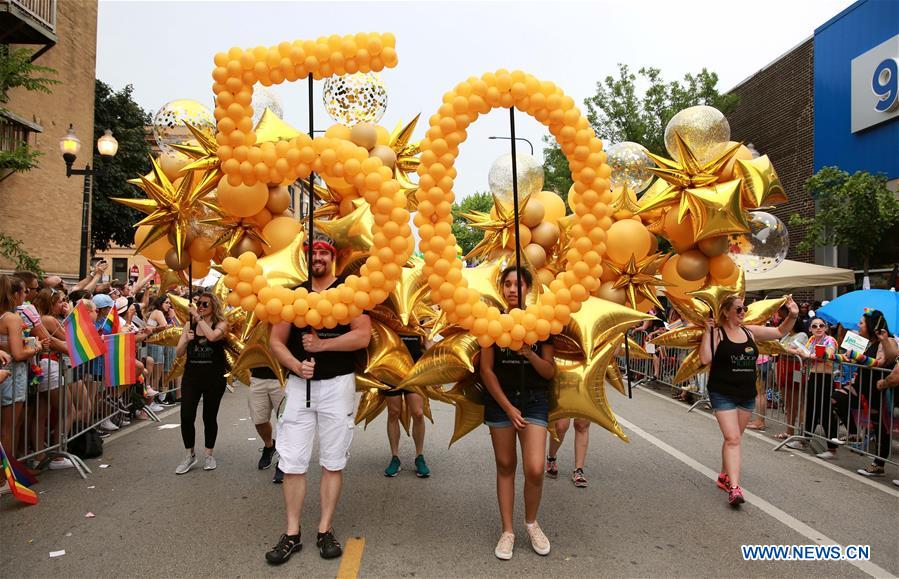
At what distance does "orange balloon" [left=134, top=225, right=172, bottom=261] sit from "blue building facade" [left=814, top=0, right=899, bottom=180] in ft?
52.8

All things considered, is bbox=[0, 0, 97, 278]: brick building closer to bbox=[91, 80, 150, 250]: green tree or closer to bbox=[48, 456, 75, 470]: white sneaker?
bbox=[91, 80, 150, 250]: green tree

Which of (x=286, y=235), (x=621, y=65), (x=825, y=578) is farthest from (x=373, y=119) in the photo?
(x=621, y=65)

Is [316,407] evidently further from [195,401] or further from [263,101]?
[263,101]

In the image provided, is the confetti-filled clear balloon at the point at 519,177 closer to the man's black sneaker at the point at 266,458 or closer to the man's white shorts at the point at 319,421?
the man's white shorts at the point at 319,421

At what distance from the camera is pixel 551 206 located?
5.67 metres

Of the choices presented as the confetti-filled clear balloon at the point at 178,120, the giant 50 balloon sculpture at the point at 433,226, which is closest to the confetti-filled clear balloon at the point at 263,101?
the giant 50 balloon sculpture at the point at 433,226

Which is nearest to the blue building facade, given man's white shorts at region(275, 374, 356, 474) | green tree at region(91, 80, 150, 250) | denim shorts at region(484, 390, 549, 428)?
denim shorts at region(484, 390, 549, 428)

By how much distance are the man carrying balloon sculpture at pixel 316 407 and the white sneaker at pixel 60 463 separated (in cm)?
328

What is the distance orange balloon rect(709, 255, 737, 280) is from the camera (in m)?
5.09

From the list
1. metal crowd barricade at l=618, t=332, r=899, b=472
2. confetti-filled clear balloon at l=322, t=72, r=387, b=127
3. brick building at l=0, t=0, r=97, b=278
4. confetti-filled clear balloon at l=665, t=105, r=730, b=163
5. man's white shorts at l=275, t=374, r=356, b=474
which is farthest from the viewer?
brick building at l=0, t=0, r=97, b=278

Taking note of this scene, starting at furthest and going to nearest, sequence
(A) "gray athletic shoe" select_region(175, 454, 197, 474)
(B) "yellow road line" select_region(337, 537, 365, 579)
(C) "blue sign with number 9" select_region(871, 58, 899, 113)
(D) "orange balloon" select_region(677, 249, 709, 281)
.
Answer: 1. (C) "blue sign with number 9" select_region(871, 58, 899, 113)
2. (A) "gray athletic shoe" select_region(175, 454, 197, 474)
3. (D) "orange balloon" select_region(677, 249, 709, 281)
4. (B) "yellow road line" select_region(337, 537, 365, 579)

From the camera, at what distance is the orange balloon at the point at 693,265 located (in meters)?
5.07

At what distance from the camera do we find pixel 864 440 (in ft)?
21.2

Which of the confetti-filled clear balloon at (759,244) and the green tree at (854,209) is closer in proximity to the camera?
the confetti-filled clear balloon at (759,244)
